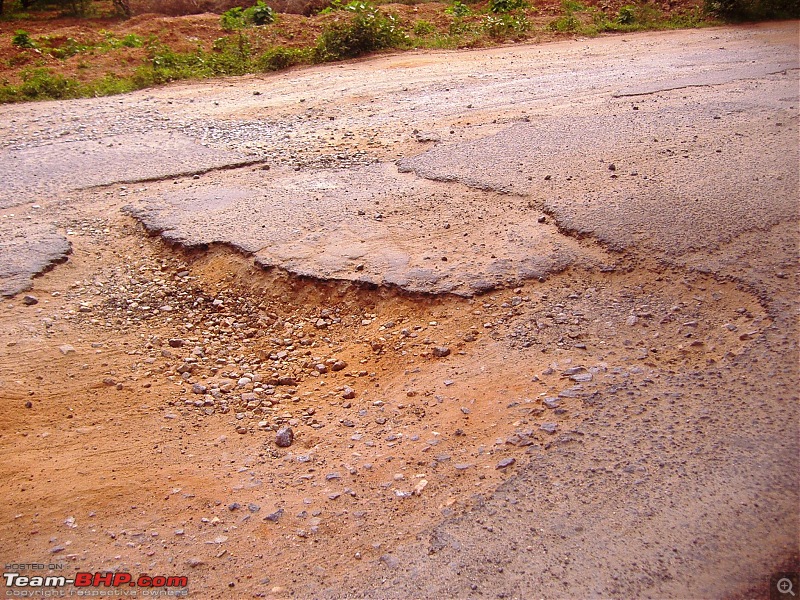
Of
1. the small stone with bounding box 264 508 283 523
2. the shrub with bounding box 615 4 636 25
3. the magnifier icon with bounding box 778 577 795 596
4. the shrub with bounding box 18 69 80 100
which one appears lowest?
the small stone with bounding box 264 508 283 523

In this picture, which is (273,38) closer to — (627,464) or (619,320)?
(619,320)

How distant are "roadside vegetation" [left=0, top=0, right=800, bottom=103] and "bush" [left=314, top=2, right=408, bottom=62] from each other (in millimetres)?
14

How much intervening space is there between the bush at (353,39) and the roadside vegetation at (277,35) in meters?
0.01

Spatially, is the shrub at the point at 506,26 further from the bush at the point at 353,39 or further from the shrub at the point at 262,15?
the shrub at the point at 262,15

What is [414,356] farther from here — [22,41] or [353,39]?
[22,41]

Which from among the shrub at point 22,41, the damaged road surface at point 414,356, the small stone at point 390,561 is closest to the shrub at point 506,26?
the damaged road surface at point 414,356

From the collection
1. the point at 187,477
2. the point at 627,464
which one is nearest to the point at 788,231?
the point at 627,464

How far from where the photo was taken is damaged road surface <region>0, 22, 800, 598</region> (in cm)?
261

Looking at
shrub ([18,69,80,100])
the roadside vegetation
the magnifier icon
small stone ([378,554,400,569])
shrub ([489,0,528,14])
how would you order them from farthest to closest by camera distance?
shrub ([489,0,528,14]), the roadside vegetation, shrub ([18,69,80,100]), small stone ([378,554,400,569]), the magnifier icon

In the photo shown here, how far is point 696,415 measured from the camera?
3.05 meters

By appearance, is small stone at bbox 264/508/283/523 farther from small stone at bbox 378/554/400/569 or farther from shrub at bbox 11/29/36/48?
shrub at bbox 11/29/36/48

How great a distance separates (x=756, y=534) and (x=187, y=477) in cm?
214

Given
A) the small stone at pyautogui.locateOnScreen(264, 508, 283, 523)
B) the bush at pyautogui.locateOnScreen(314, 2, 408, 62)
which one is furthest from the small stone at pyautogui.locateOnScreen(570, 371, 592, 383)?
the bush at pyautogui.locateOnScreen(314, 2, 408, 62)

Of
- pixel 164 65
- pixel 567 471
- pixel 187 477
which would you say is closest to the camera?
pixel 567 471
